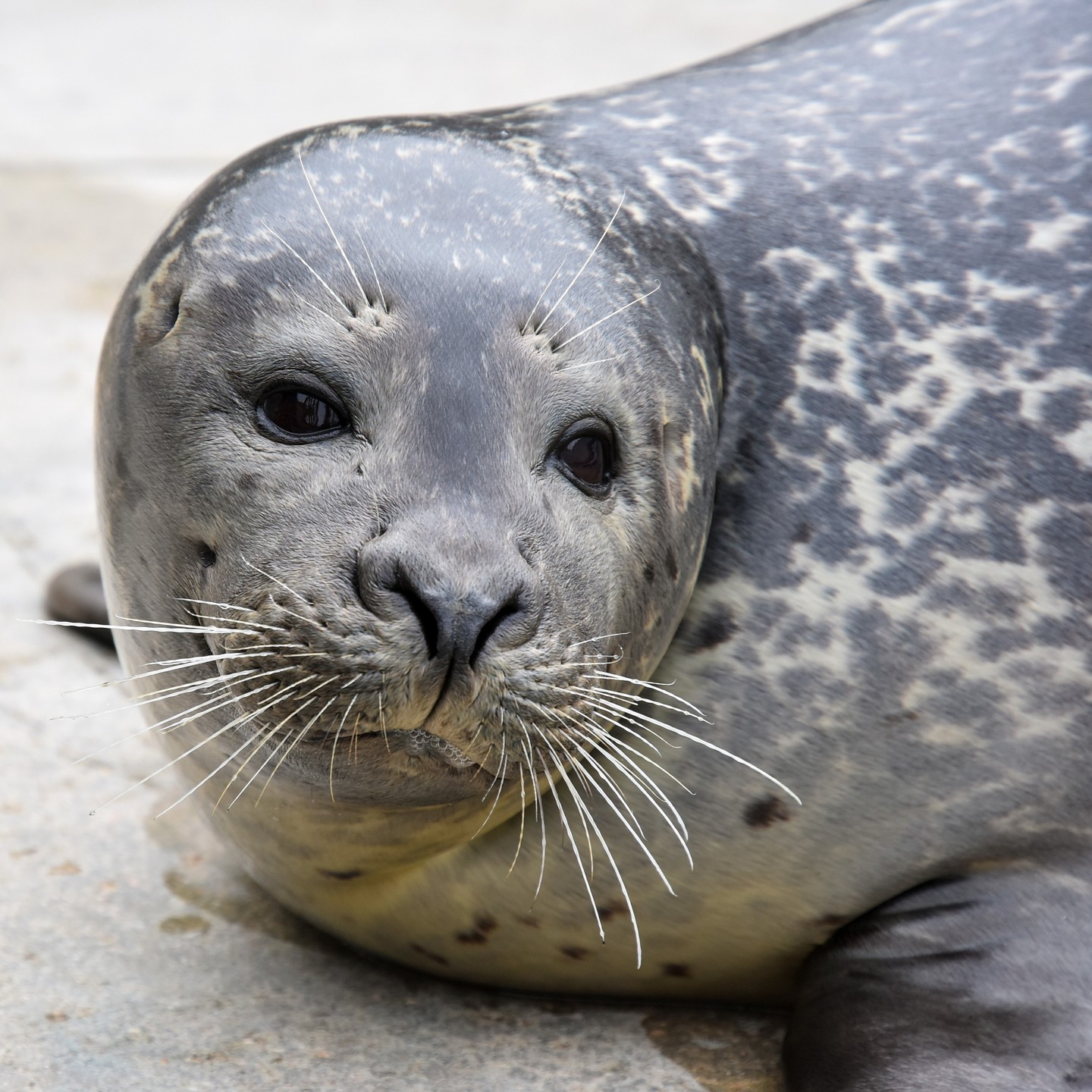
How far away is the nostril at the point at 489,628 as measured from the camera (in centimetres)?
190

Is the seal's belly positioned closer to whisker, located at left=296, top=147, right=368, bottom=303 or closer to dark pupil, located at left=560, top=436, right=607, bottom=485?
dark pupil, located at left=560, top=436, right=607, bottom=485

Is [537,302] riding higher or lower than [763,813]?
higher

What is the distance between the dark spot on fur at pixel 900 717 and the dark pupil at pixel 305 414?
920 millimetres

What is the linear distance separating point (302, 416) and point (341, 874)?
793mm

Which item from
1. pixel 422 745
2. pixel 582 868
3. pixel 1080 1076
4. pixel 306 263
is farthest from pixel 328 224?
pixel 1080 1076

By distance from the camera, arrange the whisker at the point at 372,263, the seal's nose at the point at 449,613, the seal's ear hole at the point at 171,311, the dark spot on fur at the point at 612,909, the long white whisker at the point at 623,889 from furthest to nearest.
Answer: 1. the dark spot on fur at the point at 612,909
2. the long white whisker at the point at 623,889
3. the seal's ear hole at the point at 171,311
4. the whisker at the point at 372,263
5. the seal's nose at the point at 449,613

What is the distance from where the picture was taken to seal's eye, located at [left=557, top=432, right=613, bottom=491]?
215cm

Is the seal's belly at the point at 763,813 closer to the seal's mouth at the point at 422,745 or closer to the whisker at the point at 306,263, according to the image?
the seal's mouth at the point at 422,745

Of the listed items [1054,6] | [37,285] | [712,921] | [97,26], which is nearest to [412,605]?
[712,921]

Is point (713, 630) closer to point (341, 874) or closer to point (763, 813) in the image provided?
point (763, 813)

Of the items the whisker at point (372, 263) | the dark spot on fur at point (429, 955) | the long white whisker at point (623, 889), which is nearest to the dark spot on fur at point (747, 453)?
the long white whisker at point (623, 889)

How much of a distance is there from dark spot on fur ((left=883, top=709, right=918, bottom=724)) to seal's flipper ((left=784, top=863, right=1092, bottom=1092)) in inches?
9.7

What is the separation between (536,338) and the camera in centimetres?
214

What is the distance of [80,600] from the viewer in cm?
378
